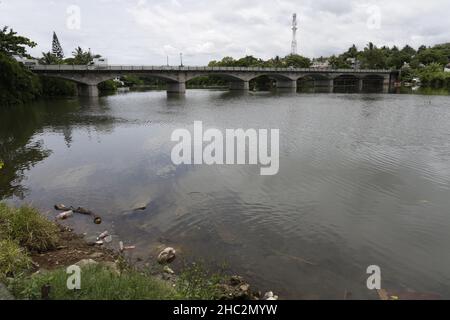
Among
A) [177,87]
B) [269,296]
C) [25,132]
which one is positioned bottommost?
[269,296]

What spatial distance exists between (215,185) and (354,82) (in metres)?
135

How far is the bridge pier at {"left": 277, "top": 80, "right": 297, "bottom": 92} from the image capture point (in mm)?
102875

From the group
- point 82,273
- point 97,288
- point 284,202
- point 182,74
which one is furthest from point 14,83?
point 97,288

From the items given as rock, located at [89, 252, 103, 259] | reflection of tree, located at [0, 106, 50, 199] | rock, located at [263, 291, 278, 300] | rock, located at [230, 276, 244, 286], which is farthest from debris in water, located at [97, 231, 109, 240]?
reflection of tree, located at [0, 106, 50, 199]

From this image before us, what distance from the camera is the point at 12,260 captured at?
7473 millimetres

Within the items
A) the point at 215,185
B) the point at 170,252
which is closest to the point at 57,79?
the point at 215,185

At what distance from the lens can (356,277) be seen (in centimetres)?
841

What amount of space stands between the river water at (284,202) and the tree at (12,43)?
1260 inches

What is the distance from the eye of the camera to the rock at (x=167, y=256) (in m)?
9.04

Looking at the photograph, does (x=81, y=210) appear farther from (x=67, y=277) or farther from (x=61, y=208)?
(x=67, y=277)

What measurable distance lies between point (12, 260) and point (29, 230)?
2044 millimetres

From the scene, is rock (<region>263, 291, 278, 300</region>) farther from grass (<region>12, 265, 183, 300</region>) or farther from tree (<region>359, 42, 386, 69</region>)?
tree (<region>359, 42, 386, 69</region>)

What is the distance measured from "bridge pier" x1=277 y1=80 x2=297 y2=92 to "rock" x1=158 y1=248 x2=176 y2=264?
96.8 meters
